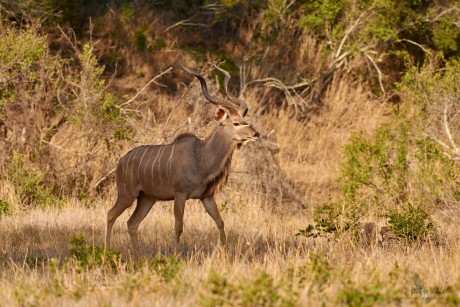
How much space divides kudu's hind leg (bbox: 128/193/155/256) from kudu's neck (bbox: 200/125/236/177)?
0.71 metres

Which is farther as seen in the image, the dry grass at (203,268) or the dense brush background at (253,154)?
the dense brush background at (253,154)

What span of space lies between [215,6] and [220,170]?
402 inches

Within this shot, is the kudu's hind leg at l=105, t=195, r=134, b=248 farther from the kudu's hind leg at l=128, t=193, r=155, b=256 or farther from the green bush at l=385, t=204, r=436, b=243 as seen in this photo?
the green bush at l=385, t=204, r=436, b=243

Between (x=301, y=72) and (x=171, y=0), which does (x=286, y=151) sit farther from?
(x=171, y=0)

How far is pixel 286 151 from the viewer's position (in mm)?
15156

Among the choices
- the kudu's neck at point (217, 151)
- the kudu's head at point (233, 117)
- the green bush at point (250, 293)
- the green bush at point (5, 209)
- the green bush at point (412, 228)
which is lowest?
the green bush at point (5, 209)

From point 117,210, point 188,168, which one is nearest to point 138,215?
point 117,210

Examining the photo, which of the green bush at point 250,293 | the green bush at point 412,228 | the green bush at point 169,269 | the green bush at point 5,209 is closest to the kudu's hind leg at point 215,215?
the green bush at point 412,228

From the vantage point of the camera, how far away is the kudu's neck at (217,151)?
301 inches

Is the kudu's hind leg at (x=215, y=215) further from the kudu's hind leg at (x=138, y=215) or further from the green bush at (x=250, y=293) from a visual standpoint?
the green bush at (x=250, y=293)

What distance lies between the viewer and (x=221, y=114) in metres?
7.79

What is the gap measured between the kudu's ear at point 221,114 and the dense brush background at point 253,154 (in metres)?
1.08

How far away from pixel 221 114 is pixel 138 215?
1.16 meters

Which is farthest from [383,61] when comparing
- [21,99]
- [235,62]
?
[21,99]
